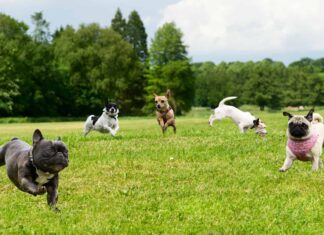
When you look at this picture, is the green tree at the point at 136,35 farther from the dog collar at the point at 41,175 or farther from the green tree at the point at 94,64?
the dog collar at the point at 41,175

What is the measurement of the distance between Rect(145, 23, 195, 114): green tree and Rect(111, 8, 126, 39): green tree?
591 inches

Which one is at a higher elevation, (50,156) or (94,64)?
(94,64)

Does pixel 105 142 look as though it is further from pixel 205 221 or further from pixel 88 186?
pixel 205 221

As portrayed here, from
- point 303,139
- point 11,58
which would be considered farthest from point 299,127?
point 11,58

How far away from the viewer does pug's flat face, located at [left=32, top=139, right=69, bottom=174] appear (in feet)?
21.8

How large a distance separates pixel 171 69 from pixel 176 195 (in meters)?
86.5

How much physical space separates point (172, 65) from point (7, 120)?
119 feet

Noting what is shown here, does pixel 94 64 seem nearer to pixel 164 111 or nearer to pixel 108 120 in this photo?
pixel 164 111

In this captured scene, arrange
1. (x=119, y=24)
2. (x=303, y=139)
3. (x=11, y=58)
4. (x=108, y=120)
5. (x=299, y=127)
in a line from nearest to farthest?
(x=299, y=127), (x=303, y=139), (x=108, y=120), (x=11, y=58), (x=119, y=24)

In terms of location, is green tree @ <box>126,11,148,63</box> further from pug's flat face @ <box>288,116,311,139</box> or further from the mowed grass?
pug's flat face @ <box>288,116,311,139</box>

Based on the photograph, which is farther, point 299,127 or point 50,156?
point 299,127

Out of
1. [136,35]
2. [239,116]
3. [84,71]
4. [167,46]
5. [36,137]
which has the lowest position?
[239,116]

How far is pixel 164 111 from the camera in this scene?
19.8m

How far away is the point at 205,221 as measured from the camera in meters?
7.80
